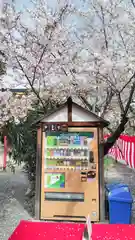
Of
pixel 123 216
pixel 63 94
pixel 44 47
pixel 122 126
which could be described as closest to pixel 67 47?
pixel 44 47

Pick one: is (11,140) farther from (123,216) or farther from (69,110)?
(123,216)

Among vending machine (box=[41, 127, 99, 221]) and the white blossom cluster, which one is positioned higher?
the white blossom cluster

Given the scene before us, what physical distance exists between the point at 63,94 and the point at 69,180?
318 cm

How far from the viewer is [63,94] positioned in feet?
27.6

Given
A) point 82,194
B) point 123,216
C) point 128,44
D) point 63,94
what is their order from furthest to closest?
point 63,94
point 128,44
point 82,194
point 123,216

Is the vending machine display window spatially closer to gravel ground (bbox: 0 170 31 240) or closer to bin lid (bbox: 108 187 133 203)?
bin lid (bbox: 108 187 133 203)

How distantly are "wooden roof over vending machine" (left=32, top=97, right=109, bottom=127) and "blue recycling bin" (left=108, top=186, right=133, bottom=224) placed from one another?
1.43m

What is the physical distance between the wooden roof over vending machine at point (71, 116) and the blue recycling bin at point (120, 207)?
4.68ft

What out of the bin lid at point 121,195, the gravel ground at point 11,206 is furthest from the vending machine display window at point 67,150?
the gravel ground at point 11,206

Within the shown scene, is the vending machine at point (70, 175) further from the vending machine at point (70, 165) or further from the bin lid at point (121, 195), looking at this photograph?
the bin lid at point (121, 195)

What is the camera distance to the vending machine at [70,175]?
5.82 m

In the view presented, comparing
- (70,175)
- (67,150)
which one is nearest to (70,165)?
(70,175)

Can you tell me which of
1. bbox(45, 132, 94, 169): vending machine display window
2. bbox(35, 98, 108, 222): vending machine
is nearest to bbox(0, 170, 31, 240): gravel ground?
bbox(35, 98, 108, 222): vending machine

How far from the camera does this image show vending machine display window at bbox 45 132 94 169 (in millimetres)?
5953
